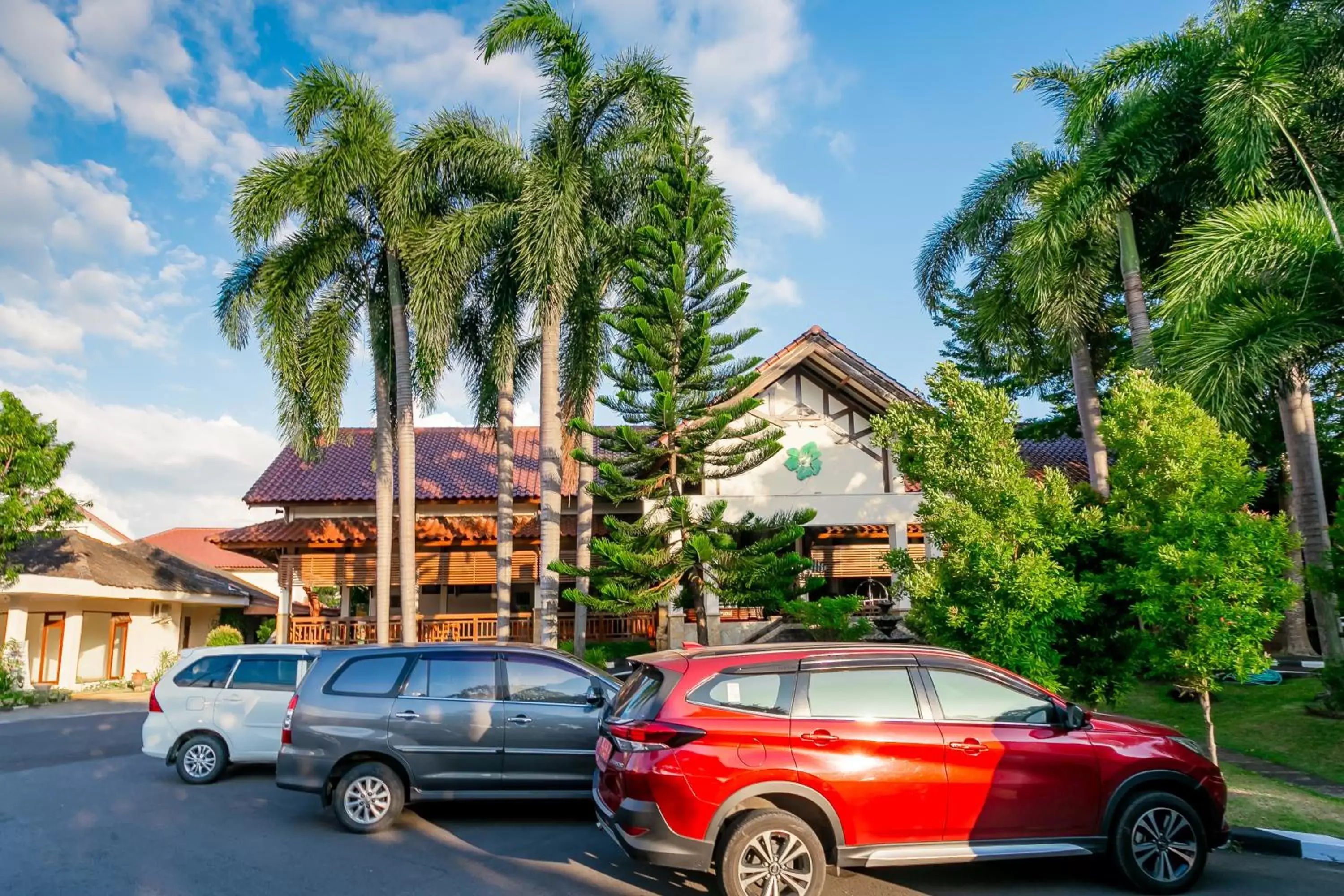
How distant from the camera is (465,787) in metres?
7.70

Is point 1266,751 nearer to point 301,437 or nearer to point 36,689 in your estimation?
point 301,437

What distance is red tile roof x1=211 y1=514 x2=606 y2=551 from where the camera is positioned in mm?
22312

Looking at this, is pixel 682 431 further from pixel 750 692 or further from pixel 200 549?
pixel 200 549

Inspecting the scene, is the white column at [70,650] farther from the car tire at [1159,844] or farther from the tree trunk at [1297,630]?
the tree trunk at [1297,630]

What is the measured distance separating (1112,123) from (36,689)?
27757 millimetres

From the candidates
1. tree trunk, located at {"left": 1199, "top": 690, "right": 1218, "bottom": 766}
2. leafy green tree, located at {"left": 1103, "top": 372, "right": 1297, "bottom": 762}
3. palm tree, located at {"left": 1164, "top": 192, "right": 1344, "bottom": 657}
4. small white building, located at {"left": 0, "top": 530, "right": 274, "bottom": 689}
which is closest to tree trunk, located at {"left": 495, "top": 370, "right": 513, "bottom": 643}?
leafy green tree, located at {"left": 1103, "top": 372, "right": 1297, "bottom": 762}

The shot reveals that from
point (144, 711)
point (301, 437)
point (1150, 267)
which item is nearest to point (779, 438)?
point (1150, 267)

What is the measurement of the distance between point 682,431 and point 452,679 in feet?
27.6

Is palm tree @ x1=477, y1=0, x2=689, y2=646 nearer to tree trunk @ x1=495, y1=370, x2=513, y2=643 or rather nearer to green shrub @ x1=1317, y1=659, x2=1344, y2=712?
tree trunk @ x1=495, y1=370, x2=513, y2=643

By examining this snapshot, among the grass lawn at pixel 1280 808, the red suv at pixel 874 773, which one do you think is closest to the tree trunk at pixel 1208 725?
the grass lawn at pixel 1280 808

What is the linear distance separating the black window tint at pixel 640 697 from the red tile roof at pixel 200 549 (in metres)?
42.0

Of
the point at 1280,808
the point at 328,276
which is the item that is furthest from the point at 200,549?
the point at 1280,808

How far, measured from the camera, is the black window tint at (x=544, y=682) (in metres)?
7.98

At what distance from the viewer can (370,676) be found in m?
7.92
